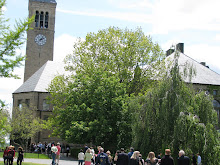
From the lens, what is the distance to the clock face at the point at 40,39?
62.6m

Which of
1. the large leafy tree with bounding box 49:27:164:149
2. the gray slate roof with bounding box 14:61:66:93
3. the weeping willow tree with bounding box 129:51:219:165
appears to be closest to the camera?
the weeping willow tree with bounding box 129:51:219:165

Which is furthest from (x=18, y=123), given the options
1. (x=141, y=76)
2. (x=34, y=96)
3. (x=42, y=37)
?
(x=42, y=37)

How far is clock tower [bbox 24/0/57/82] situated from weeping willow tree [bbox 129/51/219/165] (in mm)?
40042

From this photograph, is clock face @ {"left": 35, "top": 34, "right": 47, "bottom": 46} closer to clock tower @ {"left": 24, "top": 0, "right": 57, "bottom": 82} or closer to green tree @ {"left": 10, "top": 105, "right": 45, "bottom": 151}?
clock tower @ {"left": 24, "top": 0, "right": 57, "bottom": 82}

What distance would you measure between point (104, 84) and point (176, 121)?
12800 millimetres

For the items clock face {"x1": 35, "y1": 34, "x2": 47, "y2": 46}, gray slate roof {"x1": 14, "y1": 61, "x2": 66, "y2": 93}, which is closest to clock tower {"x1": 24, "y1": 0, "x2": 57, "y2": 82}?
clock face {"x1": 35, "y1": 34, "x2": 47, "y2": 46}

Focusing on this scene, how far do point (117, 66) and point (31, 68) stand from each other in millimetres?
28202

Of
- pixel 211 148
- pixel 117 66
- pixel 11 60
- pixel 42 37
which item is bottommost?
pixel 211 148

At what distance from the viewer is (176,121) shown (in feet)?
67.2

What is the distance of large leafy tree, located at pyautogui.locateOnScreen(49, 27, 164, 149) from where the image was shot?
31.0 m

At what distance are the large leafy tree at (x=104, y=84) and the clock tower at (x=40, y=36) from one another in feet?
72.0

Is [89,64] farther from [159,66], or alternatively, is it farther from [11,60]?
[11,60]

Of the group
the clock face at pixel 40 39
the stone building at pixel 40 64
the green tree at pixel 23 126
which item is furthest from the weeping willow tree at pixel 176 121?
the clock face at pixel 40 39

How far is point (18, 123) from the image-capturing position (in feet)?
135
